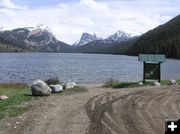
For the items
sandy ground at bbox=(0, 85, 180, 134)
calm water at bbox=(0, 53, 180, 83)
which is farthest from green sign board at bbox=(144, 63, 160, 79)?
calm water at bbox=(0, 53, 180, 83)

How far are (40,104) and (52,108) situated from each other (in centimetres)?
159

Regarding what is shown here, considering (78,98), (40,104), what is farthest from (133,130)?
(78,98)

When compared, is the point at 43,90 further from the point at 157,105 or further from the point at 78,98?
the point at 157,105

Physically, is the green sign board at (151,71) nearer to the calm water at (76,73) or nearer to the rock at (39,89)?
the rock at (39,89)

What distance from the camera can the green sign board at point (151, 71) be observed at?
118 ft

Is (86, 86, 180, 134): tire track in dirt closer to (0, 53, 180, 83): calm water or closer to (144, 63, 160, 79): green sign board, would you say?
(144, 63, 160, 79): green sign board

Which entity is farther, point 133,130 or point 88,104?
point 88,104

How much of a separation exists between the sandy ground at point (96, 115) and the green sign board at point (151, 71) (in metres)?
12.4

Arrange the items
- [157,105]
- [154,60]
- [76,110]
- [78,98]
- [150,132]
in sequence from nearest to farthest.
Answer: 1. [150,132]
2. [76,110]
3. [157,105]
4. [78,98]
5. [154,60]

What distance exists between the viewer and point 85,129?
13.7 meters

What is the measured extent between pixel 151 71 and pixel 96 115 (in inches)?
790

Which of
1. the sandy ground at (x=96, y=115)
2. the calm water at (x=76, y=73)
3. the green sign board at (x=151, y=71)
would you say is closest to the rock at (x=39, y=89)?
the sandy ground at (x=96, y=115)

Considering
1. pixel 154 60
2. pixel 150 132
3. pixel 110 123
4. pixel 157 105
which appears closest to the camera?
pixel 150 132

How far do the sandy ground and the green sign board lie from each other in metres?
12.4
